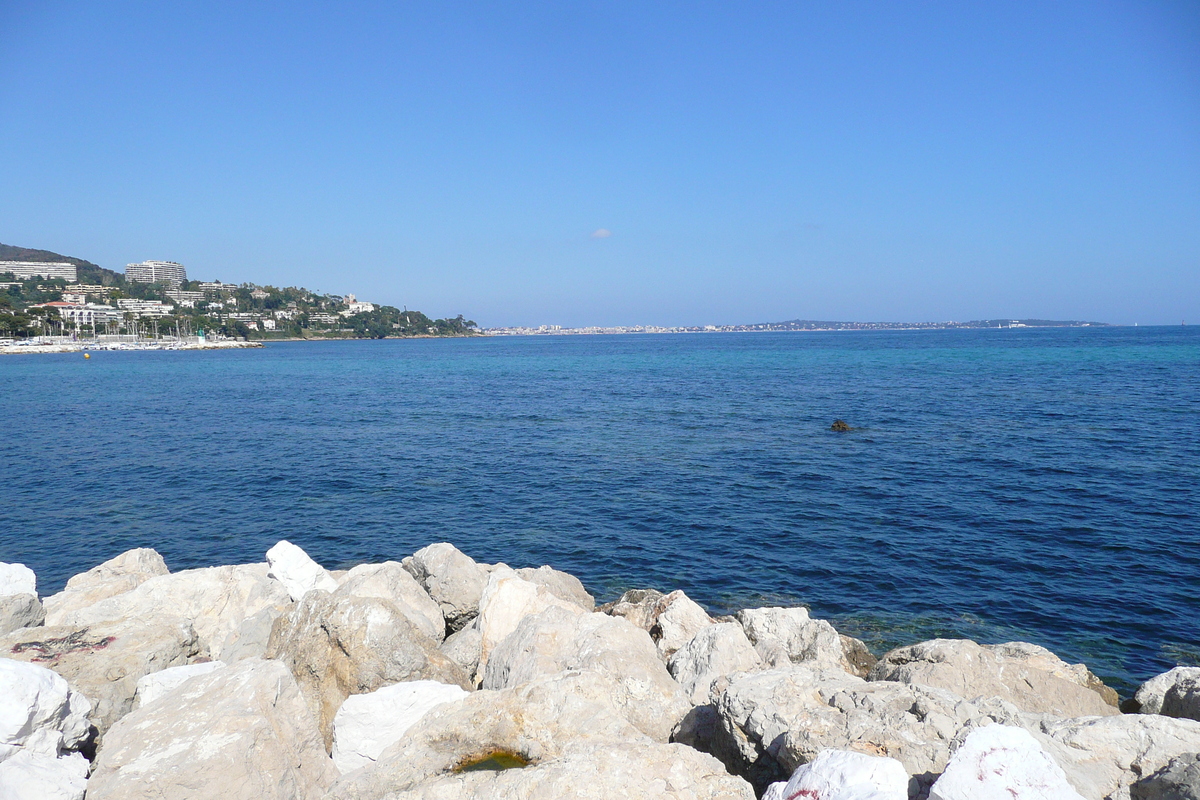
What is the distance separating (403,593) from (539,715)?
593 centimetres

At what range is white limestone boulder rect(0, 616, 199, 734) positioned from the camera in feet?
27.4

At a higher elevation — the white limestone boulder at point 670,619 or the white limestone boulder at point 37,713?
the white limestone boulder at point 37,713

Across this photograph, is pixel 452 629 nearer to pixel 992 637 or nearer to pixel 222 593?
pixel 222 593

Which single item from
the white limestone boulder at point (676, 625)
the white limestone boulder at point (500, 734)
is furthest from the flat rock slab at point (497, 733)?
the white limestone boulder at point (676, 625)

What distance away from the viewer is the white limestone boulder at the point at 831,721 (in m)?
5.82

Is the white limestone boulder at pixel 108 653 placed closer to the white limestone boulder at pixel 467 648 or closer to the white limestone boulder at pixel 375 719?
the white limestone boulder at pixel 375 719

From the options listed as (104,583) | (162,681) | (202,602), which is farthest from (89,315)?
(162,681)

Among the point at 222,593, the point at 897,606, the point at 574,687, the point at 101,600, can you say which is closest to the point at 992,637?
the point at 897,606

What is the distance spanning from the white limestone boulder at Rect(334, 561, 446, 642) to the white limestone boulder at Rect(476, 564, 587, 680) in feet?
3.59

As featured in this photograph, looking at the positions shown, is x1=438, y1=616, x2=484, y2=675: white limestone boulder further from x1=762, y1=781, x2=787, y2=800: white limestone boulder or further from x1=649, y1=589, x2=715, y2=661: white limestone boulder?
x1=762, y1=781, x2=787, y2=800: white limestone boulder

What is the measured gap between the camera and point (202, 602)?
12.5 m

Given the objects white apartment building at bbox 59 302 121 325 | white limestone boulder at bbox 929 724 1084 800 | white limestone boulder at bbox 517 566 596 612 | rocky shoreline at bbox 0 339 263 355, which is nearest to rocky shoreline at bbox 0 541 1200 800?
white limestone boulder at bbox 929 724 1084 800

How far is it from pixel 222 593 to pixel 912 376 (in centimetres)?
6988

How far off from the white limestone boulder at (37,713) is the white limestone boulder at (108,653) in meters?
0.71
